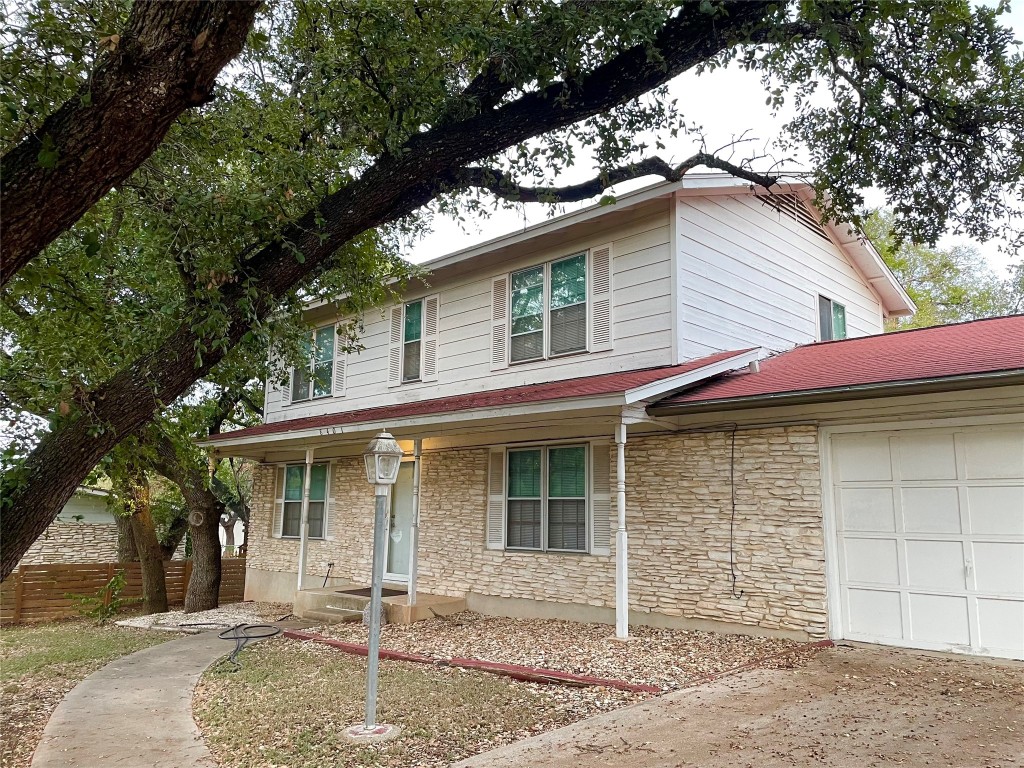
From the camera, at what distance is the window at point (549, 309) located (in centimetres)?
1090

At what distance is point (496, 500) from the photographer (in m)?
11.2

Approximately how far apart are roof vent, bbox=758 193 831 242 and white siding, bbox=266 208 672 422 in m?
2.54

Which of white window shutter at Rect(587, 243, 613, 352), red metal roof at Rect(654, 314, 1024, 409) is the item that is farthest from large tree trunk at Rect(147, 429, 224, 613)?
red metal roof at Rect(654, 314, 1024, 409)

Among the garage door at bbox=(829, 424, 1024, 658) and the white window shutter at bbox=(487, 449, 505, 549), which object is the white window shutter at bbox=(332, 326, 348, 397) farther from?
the garage door at bbox=(829, 424, 1024, 658)

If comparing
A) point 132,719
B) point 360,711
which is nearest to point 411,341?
point 132,719

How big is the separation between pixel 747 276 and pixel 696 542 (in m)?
4.27

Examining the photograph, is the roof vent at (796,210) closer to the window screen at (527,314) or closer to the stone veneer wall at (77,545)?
the window screen at (527,314)

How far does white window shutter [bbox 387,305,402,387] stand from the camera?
13.8m

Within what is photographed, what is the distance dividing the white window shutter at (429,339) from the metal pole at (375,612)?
735 cm

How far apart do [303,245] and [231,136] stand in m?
2.51

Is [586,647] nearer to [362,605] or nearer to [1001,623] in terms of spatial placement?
[1001,623]

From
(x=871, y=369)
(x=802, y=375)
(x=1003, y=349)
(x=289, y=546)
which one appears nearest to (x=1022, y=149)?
(x=1003, y=349)

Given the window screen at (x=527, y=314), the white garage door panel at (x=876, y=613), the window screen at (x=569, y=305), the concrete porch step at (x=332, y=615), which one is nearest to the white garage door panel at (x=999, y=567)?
the white garage door panel at (x=876, y=613)

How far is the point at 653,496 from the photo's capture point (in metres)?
9.41
